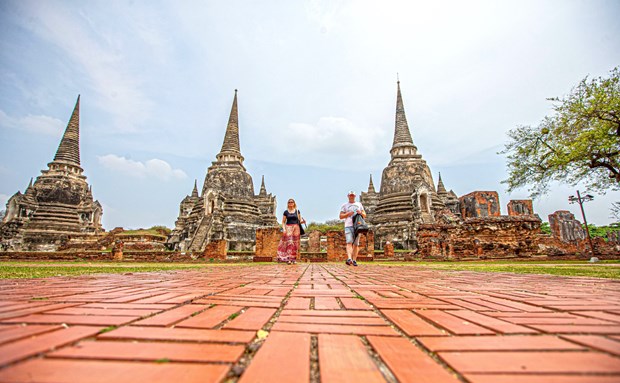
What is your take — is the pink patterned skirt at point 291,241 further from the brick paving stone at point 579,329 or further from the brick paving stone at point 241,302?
the brick paving stone at point 579,329

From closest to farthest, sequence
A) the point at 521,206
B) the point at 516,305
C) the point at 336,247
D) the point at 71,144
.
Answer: the point at 516,305, the point at 336,247, the point at 71,144, the point at 521,206

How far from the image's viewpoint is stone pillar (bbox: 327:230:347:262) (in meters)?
11.6

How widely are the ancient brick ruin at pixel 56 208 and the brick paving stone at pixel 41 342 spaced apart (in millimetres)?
27108

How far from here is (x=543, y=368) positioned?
2.74 ft

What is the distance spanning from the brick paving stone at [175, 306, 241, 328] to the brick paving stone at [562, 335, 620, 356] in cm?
132

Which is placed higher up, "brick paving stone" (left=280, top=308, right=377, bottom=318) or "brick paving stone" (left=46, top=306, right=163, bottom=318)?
"brick paving stone" (left=46, top=306, right=163, bottom=318)

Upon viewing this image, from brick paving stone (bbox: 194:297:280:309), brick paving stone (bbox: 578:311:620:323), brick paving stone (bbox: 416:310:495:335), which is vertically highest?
brick paving stone (bbox: 194:297:280:309)

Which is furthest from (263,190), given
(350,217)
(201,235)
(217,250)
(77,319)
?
(77,319)

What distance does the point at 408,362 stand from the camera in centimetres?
89

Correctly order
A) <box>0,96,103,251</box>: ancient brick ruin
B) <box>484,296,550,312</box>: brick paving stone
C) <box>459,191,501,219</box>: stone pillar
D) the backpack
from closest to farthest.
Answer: <box>484,296,550,312</box>: brick paving stone, the backpack, <box>0,96,103,251</box>: ancient brick ruin, <box>459,191,501,219</box>: stone pillar

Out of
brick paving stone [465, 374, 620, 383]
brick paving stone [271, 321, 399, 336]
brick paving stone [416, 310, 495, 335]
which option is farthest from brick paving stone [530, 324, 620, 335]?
brick paving stone [271, 321, 399, 336]

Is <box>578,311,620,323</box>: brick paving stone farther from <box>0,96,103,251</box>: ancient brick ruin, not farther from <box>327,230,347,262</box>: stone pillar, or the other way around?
<box>0,96,103,251</box>: ancient brick ruin

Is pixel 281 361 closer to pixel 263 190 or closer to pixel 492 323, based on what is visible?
pixel 492 323

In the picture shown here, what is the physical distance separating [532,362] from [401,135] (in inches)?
1104
